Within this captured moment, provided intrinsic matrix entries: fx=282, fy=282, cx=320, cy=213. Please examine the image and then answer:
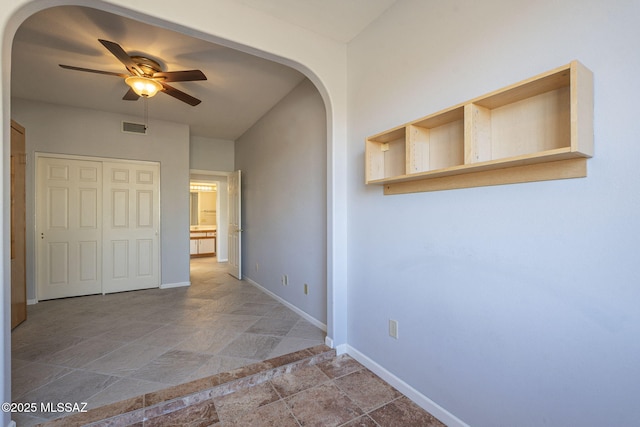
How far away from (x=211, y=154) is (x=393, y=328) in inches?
192

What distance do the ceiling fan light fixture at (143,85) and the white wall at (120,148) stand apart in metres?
1.92

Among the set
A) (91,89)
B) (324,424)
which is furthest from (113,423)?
(91,89)

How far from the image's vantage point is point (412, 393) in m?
1.89

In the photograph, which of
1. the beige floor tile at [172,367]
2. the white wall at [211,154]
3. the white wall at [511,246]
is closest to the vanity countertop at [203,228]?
the white wall at [211,154]

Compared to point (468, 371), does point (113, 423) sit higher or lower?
lower

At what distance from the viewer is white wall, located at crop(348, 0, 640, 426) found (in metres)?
1.08

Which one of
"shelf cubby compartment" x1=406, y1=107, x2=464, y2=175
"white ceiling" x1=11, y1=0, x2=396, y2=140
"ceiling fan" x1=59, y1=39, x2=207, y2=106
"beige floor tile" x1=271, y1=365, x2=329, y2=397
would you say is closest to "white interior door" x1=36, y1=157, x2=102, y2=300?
"white ceiling" x1=11, y1=0, x2=396, y2=140

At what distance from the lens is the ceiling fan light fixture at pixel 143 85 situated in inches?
104

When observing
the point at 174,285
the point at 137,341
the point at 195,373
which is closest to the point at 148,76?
the point at 137,341

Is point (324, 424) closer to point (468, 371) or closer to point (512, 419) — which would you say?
point (468, 371)

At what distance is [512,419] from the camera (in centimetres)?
138

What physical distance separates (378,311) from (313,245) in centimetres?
113

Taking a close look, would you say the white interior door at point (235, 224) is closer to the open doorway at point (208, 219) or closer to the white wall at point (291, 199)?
the white wall at point (291, 199)

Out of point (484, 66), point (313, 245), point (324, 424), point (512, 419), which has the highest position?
point (484, 66)
